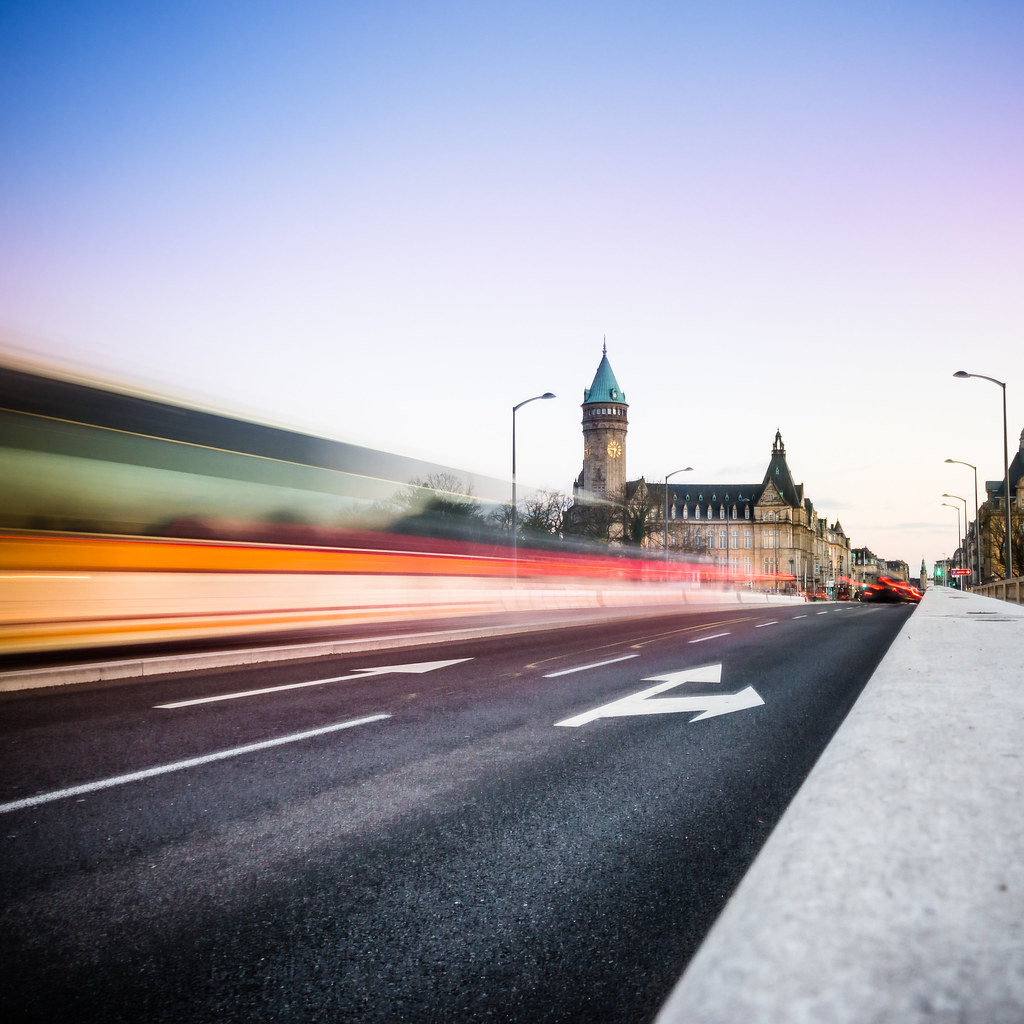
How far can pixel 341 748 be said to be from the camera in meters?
5.37

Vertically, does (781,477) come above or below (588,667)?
above

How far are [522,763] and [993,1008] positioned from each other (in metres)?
4.20

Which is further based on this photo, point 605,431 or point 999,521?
point 605,431

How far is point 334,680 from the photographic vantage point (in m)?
8.89

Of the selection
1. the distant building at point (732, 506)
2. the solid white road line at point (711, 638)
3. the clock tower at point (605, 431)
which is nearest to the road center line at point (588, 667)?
the solid white road line at point (711, 638)

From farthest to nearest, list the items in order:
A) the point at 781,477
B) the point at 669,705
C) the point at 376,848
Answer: the point at 781,477 < the point at 669,705 < the point at 376,848

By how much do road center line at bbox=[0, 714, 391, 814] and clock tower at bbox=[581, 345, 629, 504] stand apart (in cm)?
14115

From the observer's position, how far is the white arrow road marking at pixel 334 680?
24.2ft

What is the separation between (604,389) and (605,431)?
28.1ft

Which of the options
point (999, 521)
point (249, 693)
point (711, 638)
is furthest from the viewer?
point (999, 521)

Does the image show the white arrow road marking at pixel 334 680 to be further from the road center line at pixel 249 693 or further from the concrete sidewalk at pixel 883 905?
the concrete sidewalk at pixel 883 905

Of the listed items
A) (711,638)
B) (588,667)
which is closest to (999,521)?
(711,638)

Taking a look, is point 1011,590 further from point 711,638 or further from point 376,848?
point 376,848

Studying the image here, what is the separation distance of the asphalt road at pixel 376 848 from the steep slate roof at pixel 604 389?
144406 mm
